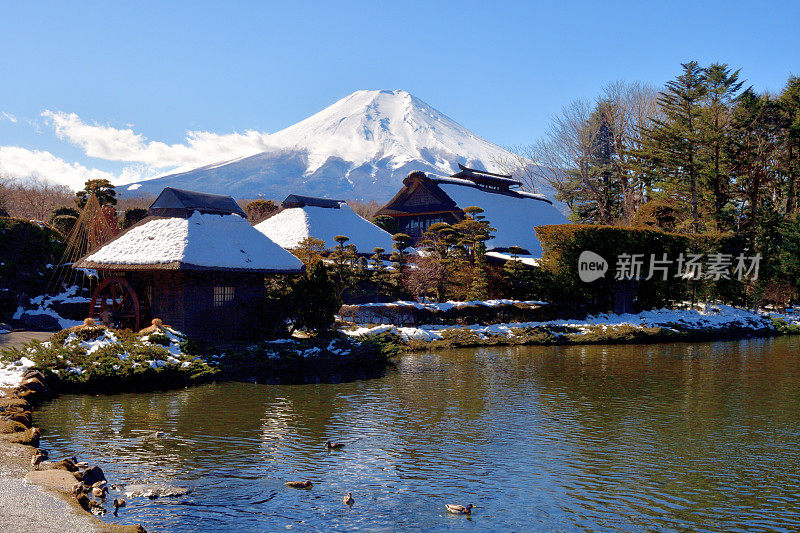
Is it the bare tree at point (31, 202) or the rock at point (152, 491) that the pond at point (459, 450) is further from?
the bare tree at point (31, 202)

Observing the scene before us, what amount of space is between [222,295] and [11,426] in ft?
37.8

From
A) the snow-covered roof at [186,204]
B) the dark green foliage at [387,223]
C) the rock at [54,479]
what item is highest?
the dark green foliage at [387,223]

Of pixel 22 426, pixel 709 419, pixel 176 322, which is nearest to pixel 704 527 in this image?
pixel 709 419

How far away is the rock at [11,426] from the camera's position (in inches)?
417

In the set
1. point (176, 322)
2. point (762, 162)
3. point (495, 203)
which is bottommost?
point (176, 322)

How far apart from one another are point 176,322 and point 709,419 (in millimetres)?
16461

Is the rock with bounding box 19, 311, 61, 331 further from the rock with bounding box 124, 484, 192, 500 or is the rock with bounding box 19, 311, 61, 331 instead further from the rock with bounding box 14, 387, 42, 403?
the rock with bounding box 124, 484, 192, 500

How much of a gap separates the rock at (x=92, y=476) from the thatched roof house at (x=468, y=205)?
35286 mm

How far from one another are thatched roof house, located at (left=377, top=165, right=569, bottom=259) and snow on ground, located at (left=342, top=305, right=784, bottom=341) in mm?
10562

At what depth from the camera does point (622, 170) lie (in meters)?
53.7

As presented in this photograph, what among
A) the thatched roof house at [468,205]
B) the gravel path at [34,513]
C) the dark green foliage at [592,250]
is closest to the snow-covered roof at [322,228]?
the thatched roof house at [468,205]

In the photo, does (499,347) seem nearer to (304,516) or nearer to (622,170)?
(304,516)

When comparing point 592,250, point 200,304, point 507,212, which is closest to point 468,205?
point 507,212

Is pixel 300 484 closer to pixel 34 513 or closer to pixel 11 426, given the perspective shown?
pixel 34 513
